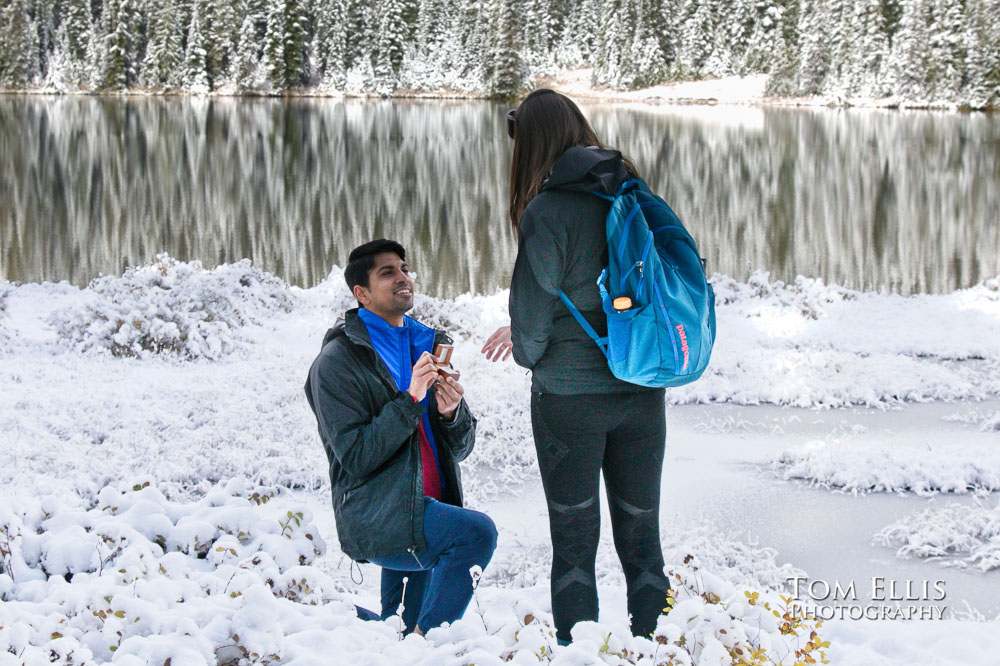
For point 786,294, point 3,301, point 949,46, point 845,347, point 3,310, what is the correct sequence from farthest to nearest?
1. point 949,46
2. point 786,294
3. point 3,301
4. point 3,310
5. point 845,347

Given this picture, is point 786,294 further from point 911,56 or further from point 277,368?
point 911,56

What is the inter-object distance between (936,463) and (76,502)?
5.49 m

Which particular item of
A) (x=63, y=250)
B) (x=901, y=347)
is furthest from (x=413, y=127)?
(x=901, y=347)

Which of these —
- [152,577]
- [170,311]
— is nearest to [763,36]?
[170,311]

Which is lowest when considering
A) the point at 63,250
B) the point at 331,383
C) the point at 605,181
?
the point at 63,250

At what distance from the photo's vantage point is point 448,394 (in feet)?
11.1

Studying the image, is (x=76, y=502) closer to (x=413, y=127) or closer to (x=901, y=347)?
(x=901, y=347)

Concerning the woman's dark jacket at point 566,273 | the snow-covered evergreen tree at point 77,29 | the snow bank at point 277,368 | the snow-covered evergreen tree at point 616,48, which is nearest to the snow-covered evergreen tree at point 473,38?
the snow-covered evergreen tree at point 616,48

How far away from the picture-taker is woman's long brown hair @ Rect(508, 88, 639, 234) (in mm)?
2990

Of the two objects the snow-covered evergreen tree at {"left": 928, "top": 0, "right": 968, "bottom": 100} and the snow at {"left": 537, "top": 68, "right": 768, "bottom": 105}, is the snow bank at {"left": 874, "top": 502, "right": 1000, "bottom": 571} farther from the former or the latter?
the snow at {"left": 537, "top": 68, "right": 768, "bottom": 105}

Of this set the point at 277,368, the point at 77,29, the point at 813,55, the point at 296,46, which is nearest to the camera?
the point at 277,368

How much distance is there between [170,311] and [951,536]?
8225 mm

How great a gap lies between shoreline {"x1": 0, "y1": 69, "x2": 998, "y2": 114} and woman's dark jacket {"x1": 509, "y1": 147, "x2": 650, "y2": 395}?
211 feet

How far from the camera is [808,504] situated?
6.14 m
